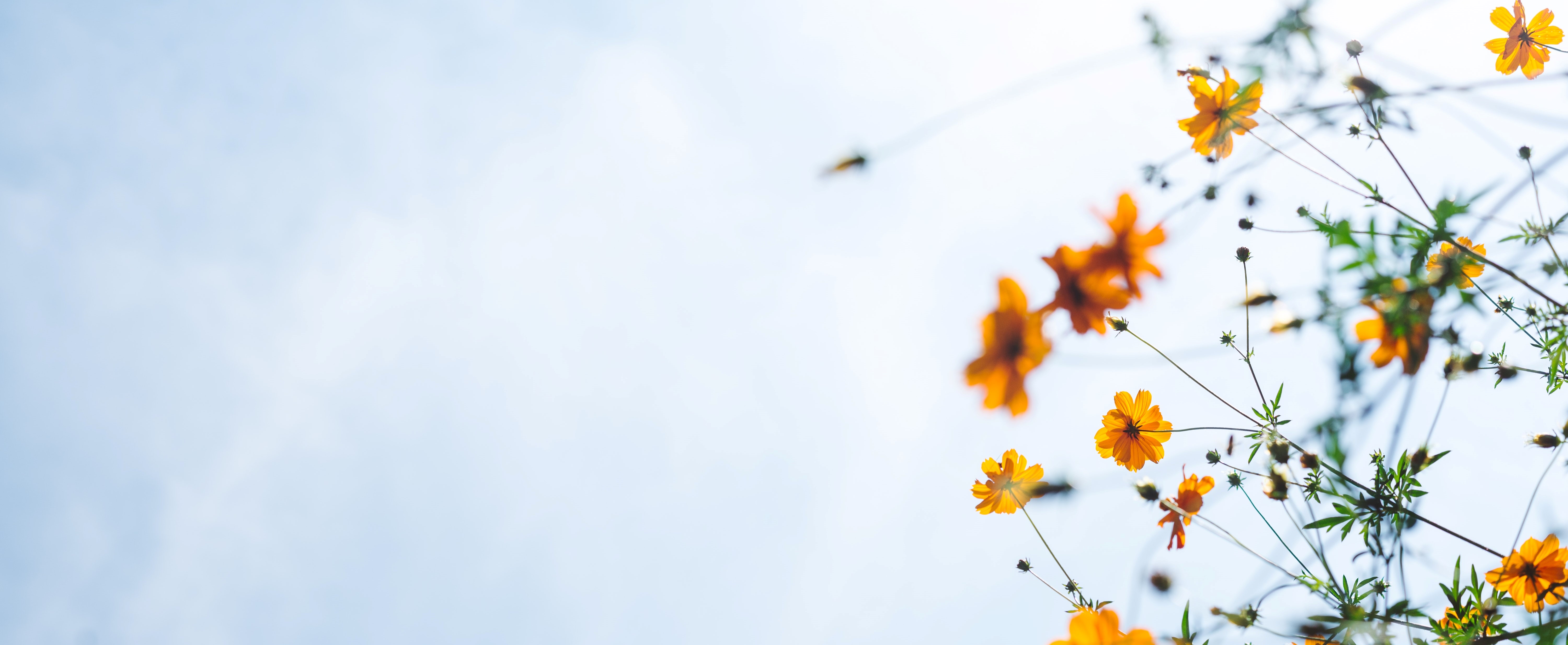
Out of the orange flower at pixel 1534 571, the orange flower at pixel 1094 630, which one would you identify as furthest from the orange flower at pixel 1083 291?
the orange flower at pixel 1534 571

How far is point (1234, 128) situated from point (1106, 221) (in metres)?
0.53

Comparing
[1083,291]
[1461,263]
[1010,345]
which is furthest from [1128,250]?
[1461,263]

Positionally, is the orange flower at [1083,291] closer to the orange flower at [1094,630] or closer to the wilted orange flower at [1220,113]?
the wilted orange flower at [1220,113]

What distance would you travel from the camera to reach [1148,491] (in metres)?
1.30

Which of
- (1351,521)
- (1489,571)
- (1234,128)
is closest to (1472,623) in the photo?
(1489,571)

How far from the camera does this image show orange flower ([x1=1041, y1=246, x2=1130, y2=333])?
86 centimetres

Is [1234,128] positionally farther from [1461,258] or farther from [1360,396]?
[1360,396]

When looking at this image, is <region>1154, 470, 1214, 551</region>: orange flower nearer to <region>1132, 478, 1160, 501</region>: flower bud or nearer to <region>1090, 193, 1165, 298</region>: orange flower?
<region>1132, 478, 1160, 501</region>: flower bud

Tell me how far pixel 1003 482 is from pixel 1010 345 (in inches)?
46.2

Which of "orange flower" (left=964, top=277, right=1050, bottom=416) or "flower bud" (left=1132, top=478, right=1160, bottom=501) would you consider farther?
"flower bud" (left=1132, top=478, right=1160, bottom=501)

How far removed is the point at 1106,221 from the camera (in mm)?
891

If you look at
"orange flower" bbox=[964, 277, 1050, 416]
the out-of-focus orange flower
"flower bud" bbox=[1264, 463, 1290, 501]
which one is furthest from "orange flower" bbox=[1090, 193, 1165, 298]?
"flower bud" bbox=[1264, 463, 1290, 501]

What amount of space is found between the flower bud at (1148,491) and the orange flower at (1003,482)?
42cm

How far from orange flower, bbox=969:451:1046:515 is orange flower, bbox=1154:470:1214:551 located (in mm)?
336
